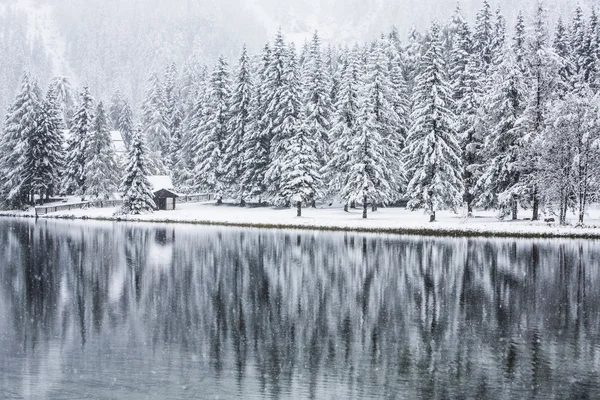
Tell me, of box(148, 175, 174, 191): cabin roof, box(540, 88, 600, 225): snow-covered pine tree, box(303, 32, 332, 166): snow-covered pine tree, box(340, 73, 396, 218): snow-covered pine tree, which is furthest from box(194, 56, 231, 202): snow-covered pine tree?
box(540, 88, 600, 225): snow-covered pine tree

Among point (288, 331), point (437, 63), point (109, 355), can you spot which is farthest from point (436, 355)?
point (437, 63)

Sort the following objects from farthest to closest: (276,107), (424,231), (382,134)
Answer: (276,107)
(382,134)
(424,231)

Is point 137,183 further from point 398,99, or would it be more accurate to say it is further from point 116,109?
point 116,109

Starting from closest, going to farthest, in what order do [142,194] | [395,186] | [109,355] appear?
[109,355]
[395,186]
[142,194]

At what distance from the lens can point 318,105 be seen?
68.1m

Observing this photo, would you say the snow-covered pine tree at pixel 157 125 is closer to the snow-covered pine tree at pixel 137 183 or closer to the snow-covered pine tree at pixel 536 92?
the snow-covered pine tree at pixel 137 183

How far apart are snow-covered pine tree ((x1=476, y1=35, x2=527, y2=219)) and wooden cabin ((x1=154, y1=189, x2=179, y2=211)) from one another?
35706 mm

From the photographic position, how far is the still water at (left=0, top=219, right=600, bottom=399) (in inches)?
563

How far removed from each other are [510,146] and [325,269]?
27751mm

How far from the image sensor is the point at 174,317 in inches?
814

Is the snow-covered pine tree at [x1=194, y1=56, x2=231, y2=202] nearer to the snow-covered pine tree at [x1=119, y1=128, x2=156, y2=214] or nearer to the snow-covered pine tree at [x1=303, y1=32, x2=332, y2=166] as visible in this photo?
the snow-covered pine tree at [x1=119, y1=128, x2=156, y2=214]

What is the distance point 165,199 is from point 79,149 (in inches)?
457

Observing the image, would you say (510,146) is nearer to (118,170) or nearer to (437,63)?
(437,63)

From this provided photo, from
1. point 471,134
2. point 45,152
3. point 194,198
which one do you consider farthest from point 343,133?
point 45,152
